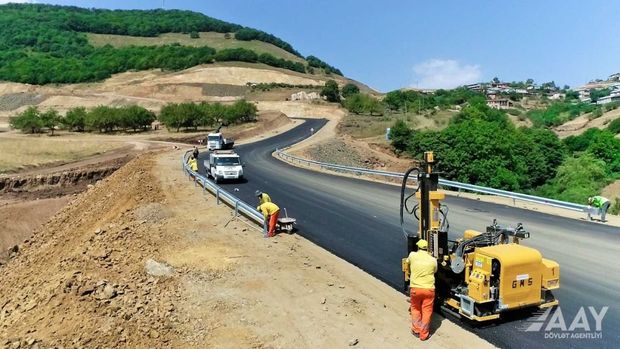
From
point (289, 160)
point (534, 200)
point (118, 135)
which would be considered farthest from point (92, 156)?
point (534, 200)

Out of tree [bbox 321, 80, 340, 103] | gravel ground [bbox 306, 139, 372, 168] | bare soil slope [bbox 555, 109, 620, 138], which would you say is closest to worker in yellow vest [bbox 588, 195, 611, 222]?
gravel ground [bbox 306, 139, 372, 168]

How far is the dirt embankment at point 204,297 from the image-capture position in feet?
31.6

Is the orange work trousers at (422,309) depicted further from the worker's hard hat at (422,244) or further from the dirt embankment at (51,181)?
the dirt embankment at (51,181)

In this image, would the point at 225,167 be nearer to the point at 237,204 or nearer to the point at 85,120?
the point at 237,204

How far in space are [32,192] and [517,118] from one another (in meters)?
101

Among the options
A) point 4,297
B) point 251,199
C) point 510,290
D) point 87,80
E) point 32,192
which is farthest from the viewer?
point 87,80

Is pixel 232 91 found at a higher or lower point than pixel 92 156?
higher

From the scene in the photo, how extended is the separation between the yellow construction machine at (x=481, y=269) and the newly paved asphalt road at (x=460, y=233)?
562 millimetres

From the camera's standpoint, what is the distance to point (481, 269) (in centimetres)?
920

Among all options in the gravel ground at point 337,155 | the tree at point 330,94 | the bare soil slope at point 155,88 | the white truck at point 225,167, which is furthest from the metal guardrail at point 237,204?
the tree at point 330,94

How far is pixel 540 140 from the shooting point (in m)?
61.5

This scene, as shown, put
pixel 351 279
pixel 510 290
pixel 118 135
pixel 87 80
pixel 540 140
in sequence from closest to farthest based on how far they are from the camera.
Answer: pixel 510 290
pixel 351 279
pixel 540 140
pixel 118 135
pixel 87 80

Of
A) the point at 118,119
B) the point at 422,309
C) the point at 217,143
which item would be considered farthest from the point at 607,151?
the point at 118,119

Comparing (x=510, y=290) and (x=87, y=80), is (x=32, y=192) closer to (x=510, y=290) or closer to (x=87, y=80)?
(x=510, y=290)
